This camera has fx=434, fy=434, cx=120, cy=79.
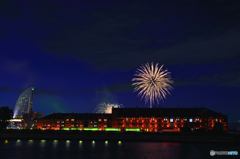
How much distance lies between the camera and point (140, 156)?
102 meters

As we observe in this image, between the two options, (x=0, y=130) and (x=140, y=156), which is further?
(x=0, y=130)

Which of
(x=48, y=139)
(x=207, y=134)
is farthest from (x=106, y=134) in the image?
(x=207, y=134)

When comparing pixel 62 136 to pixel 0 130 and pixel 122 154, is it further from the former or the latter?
pixel 122 154

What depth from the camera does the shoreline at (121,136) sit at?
155875mm

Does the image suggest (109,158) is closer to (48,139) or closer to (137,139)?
(137,139)

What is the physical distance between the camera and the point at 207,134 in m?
162

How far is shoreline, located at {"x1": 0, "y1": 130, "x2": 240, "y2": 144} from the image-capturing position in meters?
156

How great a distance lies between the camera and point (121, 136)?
173 meters

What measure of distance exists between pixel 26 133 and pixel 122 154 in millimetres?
86952

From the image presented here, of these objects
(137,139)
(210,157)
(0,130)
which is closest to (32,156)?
(210,157)

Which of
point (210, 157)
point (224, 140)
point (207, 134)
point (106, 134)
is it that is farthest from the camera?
point (106, 134)

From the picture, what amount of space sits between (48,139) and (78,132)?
1271 cm

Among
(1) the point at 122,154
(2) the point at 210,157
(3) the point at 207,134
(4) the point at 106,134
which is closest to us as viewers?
A: (2) the point at 210,157

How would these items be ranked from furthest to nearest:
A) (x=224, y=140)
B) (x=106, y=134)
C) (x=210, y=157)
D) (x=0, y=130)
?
(x=0, y=130) < (x=106, y=134) < (x=224, y=140) < (x=210, y=157)
